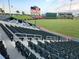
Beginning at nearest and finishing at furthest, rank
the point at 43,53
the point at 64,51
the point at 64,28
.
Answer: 1. the point at 64,51
2. the point at 43,53
3. the point at 64,28

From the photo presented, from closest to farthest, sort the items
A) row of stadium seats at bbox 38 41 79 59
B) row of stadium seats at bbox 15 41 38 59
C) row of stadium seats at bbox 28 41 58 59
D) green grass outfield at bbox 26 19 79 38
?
1. row of stadium seats at bbox 38 41 79 59
2. row of stadium seats at bbox 28 41 58 59
3. row of stadium seats at bbox 15 41 38 59
4. green grass outfield at bbox 26 19 79 38

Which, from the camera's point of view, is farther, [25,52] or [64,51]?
[25,52]

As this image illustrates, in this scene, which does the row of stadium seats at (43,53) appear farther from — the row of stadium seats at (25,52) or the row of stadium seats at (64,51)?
the row of stadium seats at (25,52)

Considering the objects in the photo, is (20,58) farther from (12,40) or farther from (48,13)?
(48,13)

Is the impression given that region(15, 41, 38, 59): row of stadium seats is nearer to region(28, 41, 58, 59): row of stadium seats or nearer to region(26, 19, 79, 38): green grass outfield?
region(28, 41, 58, 59): row of stadium seats

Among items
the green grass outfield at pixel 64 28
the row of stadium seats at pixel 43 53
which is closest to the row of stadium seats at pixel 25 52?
the row of stadium seats at pixel 43 53

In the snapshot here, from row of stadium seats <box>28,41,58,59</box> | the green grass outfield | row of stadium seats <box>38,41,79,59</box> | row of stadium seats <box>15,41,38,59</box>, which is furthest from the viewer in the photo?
the green grass outfield

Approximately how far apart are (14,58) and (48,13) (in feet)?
257

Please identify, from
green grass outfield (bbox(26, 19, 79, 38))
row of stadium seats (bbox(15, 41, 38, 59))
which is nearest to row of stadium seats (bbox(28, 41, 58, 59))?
row of stadium seats (bbox(15, 41, 38, 59))

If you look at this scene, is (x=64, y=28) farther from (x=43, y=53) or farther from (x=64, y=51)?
(x=64, y=51)

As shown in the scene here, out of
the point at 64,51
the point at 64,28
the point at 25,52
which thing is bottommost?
the point at 64,28

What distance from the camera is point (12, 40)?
19547 millimetres

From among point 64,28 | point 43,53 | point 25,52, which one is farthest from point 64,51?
point 64,28

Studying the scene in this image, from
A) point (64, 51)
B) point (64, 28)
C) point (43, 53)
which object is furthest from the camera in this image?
point (64, 28)
